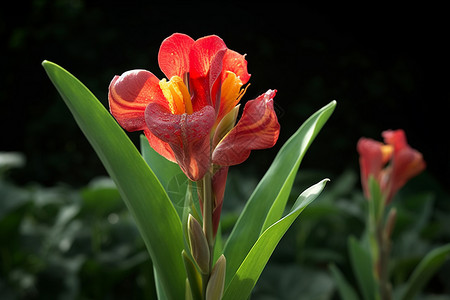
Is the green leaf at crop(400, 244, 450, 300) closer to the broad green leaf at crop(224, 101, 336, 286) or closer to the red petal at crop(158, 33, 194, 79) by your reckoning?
the broad green leaf at crop(224, 101, 336, 286)

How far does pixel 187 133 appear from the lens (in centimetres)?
37

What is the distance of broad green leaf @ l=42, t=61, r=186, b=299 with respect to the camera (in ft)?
1.39

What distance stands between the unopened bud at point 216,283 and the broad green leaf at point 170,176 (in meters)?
0.08

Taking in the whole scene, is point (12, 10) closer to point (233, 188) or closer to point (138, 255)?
point (233, 188)

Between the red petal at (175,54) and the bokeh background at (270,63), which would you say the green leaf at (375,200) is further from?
the bokeh background at (270,63)

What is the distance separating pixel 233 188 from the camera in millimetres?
1802

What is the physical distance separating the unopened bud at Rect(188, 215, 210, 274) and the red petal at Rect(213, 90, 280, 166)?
61mm

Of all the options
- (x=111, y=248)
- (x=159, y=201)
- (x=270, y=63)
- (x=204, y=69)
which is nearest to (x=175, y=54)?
(x=204, y=69)

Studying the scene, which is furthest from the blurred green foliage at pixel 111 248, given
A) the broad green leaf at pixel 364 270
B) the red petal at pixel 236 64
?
the red petal at pixel 236 64

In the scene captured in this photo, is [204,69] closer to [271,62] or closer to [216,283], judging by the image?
[216,283]

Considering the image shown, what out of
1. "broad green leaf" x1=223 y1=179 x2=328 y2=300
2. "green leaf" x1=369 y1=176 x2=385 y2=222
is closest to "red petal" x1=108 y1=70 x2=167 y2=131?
"broad green leaf" x1=223 y1=179 x2=328 y2=300

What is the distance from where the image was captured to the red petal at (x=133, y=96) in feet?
1.32

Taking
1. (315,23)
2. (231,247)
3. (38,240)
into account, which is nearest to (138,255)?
(38,240)

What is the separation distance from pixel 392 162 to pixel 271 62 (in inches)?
65.8
